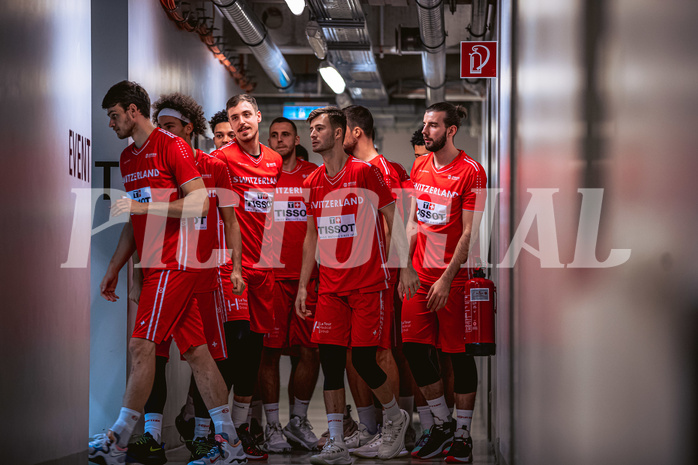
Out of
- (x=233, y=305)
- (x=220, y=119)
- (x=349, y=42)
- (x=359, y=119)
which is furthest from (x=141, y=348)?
(x=349, y=42)

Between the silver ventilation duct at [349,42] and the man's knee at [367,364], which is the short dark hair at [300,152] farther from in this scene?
the man's knee at [367,364]

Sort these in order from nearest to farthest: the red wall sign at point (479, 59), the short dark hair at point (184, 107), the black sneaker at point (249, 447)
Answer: the black sneaker at point (249, 447)
the short dark hair at point (184, 107)
the red wall sign at point (479, 59)

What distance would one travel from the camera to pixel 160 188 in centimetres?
378

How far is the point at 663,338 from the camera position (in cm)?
159

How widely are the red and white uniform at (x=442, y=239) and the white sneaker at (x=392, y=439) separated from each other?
0.49 m

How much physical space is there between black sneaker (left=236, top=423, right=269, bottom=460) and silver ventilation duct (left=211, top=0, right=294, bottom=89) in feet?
11.2

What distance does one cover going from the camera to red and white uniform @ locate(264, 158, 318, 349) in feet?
16.2

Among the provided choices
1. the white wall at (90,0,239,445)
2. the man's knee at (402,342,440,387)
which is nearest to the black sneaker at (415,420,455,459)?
the man's knee at (402,342,440,387)

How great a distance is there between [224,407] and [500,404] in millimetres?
1598

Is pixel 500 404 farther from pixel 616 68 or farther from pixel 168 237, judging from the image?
pixel 616 68

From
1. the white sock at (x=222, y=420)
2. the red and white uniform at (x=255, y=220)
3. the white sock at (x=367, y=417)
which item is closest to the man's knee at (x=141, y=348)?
the white sock at (x=222, y=420)

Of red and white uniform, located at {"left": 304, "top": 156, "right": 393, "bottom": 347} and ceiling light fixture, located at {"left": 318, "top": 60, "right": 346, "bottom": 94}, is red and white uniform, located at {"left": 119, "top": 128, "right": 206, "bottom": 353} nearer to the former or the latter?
red and white uniform, located at {"left": 304, "top": 156, "right": 393, "bottom": 347}

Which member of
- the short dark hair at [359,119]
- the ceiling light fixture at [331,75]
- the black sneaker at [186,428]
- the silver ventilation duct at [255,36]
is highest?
the silver ventilation duct at [255,36]

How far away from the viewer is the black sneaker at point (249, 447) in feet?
14.4
